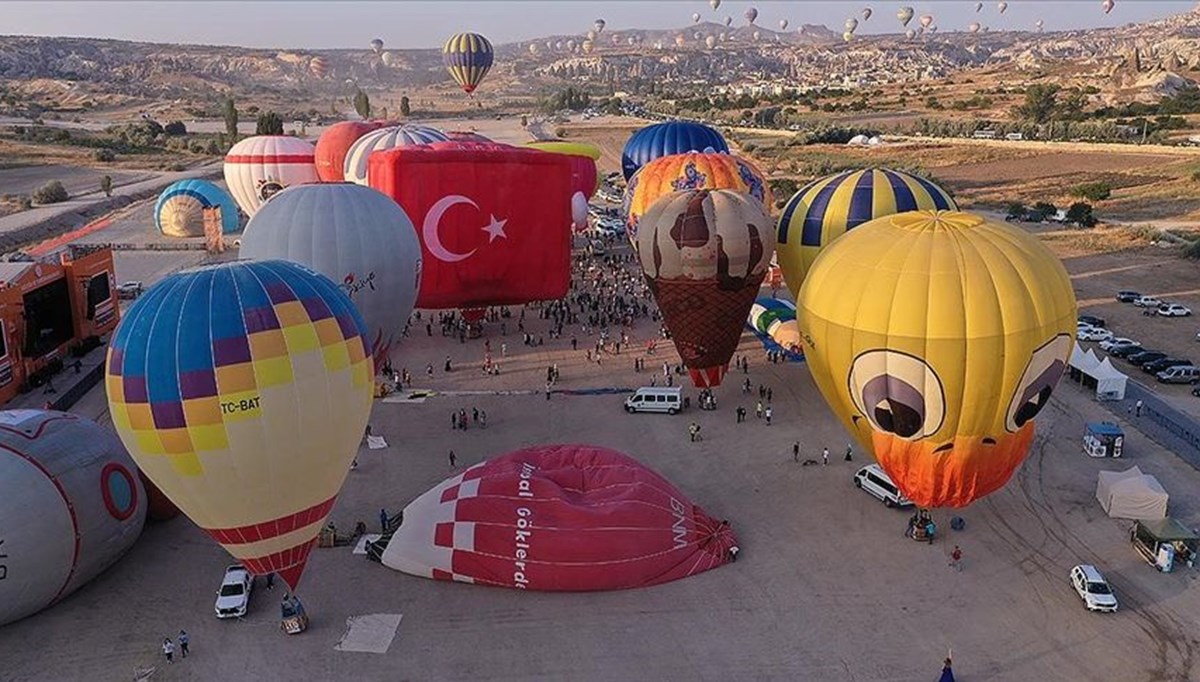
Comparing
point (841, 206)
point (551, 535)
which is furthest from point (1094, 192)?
point (551, 535)

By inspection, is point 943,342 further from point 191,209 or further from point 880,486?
point 191,209

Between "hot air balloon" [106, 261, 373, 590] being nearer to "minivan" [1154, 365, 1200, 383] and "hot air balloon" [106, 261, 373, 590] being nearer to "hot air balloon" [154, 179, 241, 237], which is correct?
"minivan" [1154, 365, 1200, 383]

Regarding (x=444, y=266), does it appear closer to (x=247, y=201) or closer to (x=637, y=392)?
(x=637, y=392)

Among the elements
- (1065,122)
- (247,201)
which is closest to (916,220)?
(247,201)

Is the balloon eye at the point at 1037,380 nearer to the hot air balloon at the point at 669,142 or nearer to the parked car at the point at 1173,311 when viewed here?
the parked car at the point at 1173,311

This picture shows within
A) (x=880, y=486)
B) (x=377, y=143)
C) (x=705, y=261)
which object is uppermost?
(x=377, y=143)

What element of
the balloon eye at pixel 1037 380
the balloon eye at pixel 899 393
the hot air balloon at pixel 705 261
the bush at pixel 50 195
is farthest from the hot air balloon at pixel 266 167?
the balloon eye at pixel 1037 380
